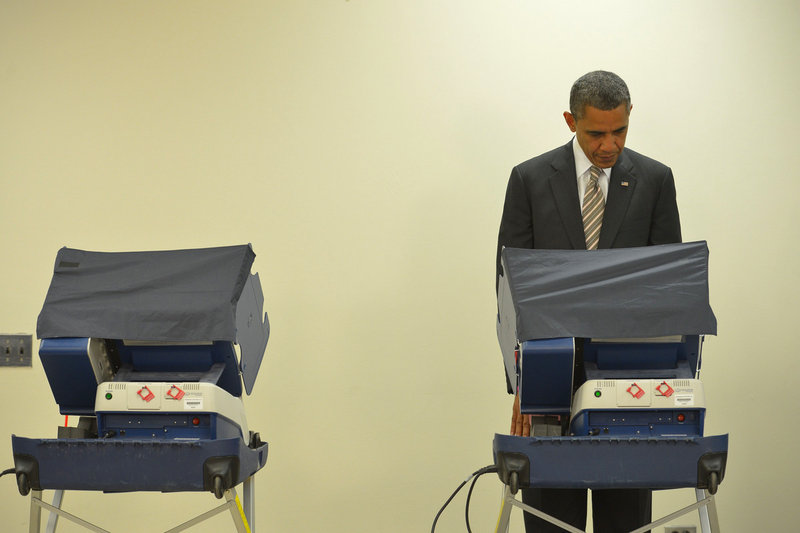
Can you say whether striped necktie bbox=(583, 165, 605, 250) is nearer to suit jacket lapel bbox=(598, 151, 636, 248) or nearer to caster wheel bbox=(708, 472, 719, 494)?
suit jacket lapel bbox=(598, 151, 636, 248)

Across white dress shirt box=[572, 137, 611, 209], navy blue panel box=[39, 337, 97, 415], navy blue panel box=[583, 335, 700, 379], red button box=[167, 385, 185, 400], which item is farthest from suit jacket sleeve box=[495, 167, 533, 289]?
navy blue panel box=[39, 337, 97, 415]

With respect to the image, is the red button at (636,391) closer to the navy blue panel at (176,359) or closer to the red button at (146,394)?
the navy blue panel at (176,359)

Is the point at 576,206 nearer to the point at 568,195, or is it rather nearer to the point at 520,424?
the point at 568,195

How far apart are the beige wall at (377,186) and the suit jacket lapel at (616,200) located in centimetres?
97

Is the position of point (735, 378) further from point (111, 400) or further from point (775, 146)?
point (111, 400)

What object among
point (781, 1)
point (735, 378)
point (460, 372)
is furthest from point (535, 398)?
point (781, 1)

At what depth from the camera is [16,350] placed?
3.50m

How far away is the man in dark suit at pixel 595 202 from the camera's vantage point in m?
2.38

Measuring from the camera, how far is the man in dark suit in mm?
2379

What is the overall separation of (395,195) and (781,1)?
166 cm

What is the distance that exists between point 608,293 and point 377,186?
1578 mm

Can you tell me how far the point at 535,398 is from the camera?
6.59 ft

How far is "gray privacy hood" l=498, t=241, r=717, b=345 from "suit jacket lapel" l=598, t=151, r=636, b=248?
1.10 ft

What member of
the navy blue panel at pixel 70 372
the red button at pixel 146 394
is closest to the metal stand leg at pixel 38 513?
the navy blue panel at pixel 70 372
